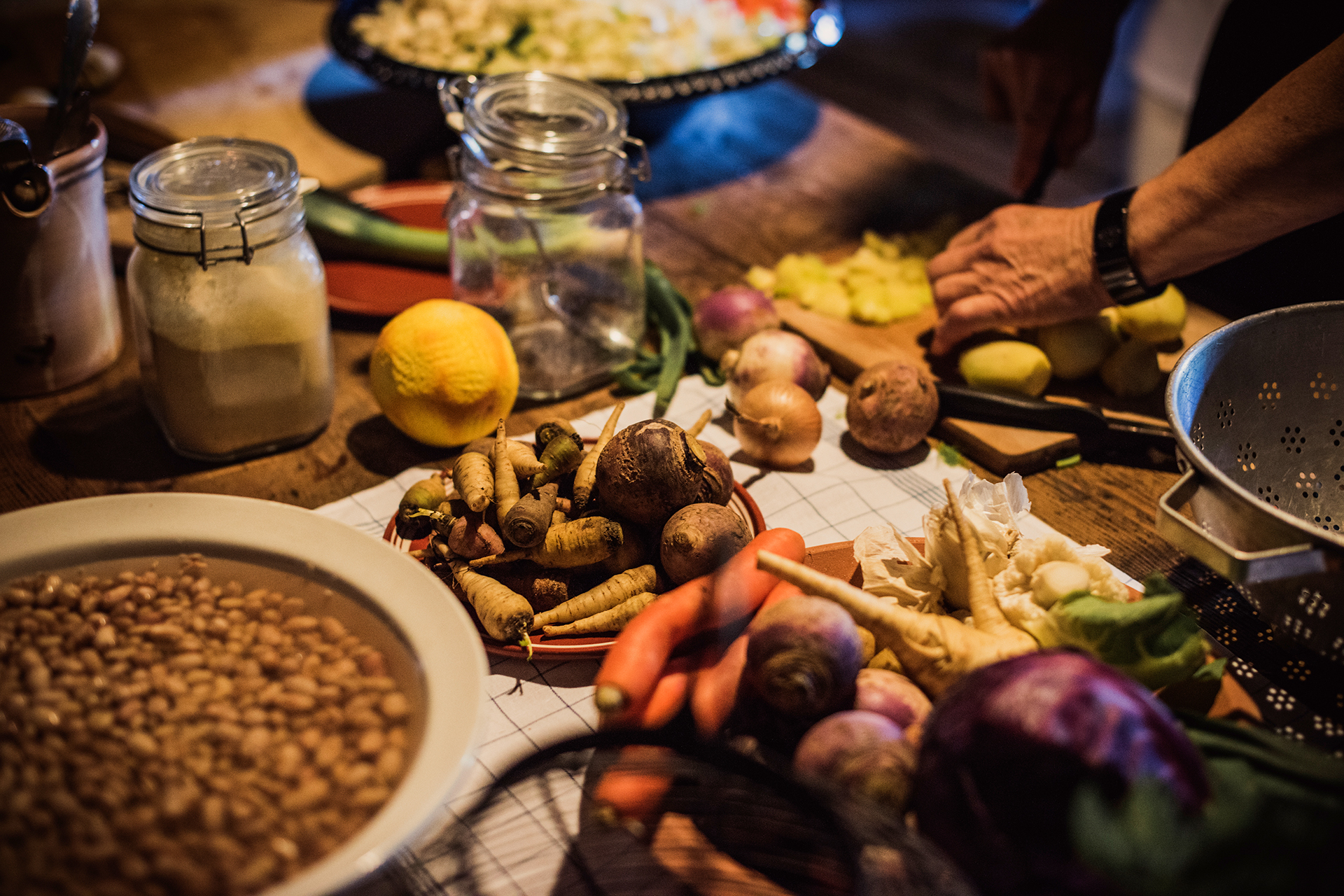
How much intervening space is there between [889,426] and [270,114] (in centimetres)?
171

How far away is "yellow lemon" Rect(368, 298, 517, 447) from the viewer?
4.06 feet

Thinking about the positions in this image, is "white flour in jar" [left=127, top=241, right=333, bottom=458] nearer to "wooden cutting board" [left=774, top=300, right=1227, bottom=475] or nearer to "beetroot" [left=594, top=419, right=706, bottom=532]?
"beetroot" [left=594, top=419, right=706, bottom=532]

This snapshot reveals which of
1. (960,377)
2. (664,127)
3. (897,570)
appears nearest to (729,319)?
(960,377)

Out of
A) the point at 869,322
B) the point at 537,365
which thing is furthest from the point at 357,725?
the point at 869,322

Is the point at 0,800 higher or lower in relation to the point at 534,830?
higher

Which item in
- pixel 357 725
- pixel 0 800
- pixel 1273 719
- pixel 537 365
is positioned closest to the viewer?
pixel 0 800

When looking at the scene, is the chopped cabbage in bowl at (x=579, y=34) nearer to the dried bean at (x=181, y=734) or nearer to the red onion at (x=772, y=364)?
the red onion at (x=772, y=364)

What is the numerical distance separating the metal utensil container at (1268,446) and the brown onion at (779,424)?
19.4 inches

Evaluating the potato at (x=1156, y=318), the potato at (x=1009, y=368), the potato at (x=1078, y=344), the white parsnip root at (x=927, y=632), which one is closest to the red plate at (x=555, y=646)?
the white parsnip root at (x=927, y=632)

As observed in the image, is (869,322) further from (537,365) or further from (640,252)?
(537,365)

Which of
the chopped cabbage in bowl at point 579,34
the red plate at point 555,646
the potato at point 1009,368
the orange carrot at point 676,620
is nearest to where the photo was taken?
the orange carrot at point 676,620

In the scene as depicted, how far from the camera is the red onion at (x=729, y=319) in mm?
1521

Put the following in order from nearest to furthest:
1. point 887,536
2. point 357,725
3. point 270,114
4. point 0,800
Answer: point 0,800 → point 357,725 → point 887,536 → point 270,114

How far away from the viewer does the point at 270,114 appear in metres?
2.17
